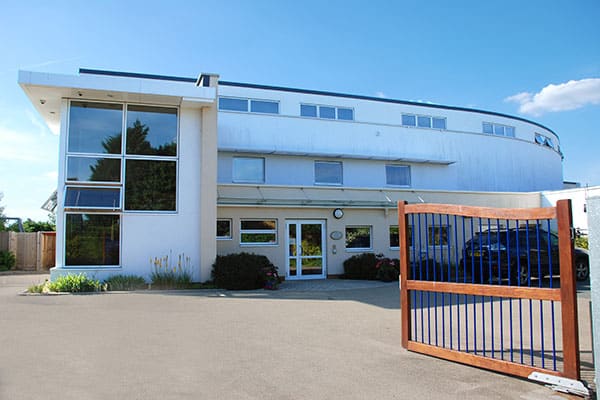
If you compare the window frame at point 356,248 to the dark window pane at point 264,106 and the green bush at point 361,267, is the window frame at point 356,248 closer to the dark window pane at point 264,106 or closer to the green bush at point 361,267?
the green bush at point 361,267

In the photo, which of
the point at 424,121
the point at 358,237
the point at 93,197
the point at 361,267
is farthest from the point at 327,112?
the point at 93,197

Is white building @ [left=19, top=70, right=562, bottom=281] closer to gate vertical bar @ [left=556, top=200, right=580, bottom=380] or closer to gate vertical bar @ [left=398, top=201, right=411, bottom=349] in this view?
gate vertical bar @ [left=398, top=201, right=411, bottom=349]

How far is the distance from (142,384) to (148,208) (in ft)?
33.8

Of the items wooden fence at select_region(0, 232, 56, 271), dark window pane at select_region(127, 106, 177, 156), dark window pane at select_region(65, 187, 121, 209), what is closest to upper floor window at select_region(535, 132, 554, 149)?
dark window pane at select_region(127, 106, 177, 156)

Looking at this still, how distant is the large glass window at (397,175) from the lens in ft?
78.2

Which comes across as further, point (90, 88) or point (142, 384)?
point (90, 88)

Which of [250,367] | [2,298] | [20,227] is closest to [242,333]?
[250,367]

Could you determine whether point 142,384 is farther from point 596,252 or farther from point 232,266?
point 232,266

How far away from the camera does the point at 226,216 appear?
57.4 ft

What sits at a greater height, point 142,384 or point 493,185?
point 493,185

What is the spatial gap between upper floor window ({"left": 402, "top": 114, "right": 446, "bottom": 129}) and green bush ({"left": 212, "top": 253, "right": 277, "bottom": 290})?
13.8 meters

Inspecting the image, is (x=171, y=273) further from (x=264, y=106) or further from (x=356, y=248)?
(x=264, y=106)

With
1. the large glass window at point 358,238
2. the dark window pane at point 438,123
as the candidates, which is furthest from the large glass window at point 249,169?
the dark window pane at point 438,123

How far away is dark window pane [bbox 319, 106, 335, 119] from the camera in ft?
77.1
